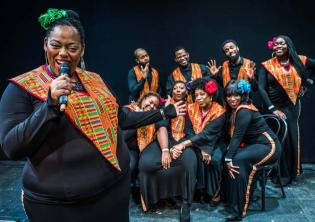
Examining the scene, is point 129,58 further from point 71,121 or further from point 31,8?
point 71,121

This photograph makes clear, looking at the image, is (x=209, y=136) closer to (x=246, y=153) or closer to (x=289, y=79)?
(x=246, y=153)

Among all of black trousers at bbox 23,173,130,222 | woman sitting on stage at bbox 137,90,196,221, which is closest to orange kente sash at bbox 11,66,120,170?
black trousers at bbox 23,173,130,222

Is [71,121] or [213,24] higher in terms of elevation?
[213,24]

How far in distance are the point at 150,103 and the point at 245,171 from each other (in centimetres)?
105

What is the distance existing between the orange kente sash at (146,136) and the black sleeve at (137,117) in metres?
1.64

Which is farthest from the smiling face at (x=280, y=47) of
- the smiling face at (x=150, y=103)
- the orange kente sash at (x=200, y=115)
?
the smiling face at (x=150, y=103)

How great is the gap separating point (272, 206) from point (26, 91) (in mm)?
2600

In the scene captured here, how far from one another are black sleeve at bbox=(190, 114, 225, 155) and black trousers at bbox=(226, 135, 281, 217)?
0.31 metres

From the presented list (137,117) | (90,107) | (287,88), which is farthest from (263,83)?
(90,107)

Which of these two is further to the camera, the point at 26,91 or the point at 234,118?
the point at 234,118

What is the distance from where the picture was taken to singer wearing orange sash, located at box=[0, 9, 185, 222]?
3.32 ft

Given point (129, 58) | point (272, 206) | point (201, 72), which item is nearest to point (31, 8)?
point (129, 58)

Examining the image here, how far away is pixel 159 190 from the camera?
2.99 m

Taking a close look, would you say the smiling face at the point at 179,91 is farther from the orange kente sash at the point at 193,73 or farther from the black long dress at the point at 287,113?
the black long dress at the point at 287,113
